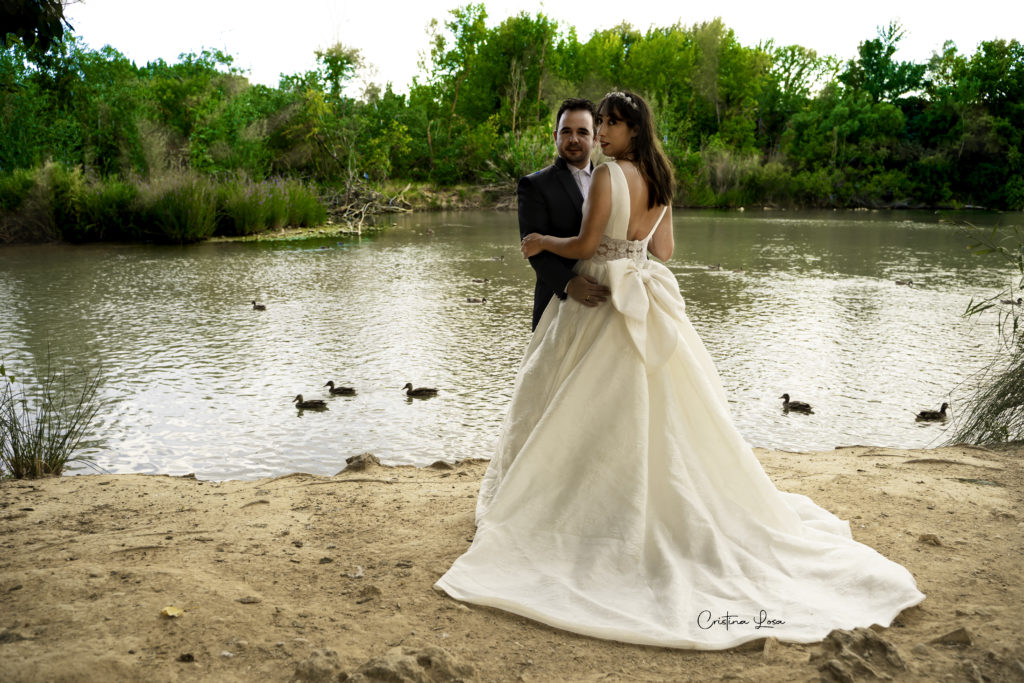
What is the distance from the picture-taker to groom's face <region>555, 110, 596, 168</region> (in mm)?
3516

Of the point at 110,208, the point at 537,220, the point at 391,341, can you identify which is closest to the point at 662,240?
the point at 537,220

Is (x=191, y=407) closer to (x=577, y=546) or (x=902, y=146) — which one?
(x=577, y=546)

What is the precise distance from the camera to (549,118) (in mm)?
48812

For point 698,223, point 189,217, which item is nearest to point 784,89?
point 698,223

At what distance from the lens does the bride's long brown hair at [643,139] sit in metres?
3.12

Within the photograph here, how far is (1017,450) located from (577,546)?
358cm

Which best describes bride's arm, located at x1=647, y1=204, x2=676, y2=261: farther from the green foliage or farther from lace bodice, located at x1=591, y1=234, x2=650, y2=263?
the green foliage

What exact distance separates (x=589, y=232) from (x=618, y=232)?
14 centimetres

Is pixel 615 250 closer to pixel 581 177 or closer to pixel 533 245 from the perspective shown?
pixel 533 245

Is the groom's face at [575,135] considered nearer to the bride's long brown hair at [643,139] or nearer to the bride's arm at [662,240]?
the bride's long brown hair at [643,139]

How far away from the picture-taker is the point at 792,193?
41.7 meters

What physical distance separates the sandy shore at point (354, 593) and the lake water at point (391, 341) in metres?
1.69
